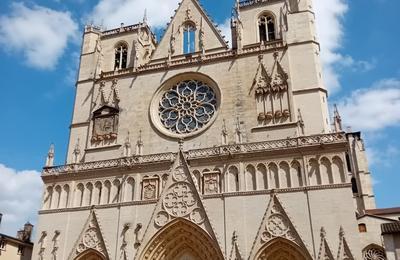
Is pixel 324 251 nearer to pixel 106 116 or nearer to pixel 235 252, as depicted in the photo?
pixel 235 252

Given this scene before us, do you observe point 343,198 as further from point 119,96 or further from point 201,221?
point 119,96

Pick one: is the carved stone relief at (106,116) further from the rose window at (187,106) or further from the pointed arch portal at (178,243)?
the pointed arch portal at (178,243)

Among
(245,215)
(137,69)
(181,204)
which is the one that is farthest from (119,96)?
(245,215)

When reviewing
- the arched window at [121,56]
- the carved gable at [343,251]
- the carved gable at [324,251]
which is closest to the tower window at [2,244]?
the arched window at [121,56]

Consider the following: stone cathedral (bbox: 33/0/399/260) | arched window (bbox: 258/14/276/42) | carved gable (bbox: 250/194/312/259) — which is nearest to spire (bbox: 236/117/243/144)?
stone cathedral (bbox: 33/0/399/260)

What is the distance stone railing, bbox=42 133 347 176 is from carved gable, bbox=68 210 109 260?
2696 mm

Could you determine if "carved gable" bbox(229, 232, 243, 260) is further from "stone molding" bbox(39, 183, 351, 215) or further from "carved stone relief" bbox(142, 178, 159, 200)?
"carved stone relief" bbox(142, 178, 159, 200)

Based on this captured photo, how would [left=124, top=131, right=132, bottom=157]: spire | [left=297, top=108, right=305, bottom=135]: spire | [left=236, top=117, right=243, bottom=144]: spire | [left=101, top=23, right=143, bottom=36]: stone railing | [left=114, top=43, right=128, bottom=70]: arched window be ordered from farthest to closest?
[left=101, top=23, right=143, bottom=36]: stone railing
[left=114, top=43, right=128, bottom=70]: arched window
[left=124, top=131, right=132, bottom=157]: spire
[left=236, top=117, right=243, bottom=144]: spire
[left=297, top=108, right=305, bottom=135]: spire

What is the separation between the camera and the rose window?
22016mm

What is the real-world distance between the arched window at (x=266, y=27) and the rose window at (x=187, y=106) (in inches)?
175

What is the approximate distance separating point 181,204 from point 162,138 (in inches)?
168

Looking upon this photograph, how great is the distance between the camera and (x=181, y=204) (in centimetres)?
1889

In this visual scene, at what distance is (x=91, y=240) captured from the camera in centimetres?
1942

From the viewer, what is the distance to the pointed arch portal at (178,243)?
60.0ft
